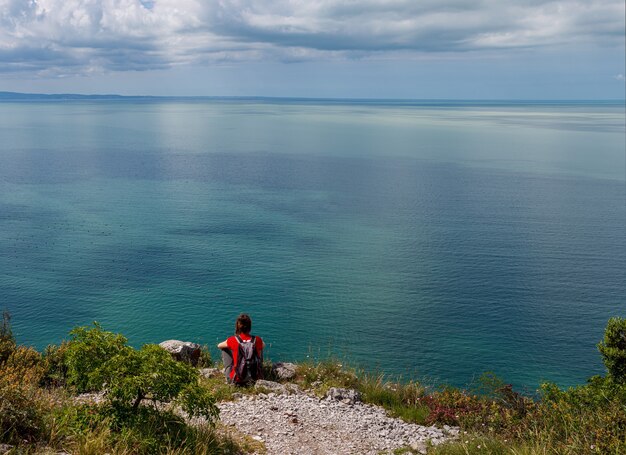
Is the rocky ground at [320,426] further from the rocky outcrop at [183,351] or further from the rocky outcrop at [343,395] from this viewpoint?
the rocky outcrop at [183,351]

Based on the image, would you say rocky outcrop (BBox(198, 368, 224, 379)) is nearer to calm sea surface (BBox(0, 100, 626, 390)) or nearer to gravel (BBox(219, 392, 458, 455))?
gravel (BBox(219, 392, 458, 455))

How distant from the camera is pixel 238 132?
198 m

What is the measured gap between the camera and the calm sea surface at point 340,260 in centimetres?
3719

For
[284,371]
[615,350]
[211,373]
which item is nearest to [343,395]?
[284,371]

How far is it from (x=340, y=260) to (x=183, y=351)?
3365 cm

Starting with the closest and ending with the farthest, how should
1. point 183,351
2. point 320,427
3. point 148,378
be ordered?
point 148,378
point 320,427
point 183,351

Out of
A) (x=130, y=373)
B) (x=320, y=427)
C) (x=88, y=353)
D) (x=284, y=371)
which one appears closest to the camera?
(x=130, y=373)

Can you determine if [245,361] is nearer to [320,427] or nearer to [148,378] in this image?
[320,427]

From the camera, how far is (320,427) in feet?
46.1

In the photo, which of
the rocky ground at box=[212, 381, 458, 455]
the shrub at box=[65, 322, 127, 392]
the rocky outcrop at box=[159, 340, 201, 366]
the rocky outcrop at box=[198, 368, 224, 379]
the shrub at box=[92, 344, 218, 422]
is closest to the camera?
the shrub at box=[92, 344, 218, 422]

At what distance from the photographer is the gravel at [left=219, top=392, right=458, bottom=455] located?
13.1 m

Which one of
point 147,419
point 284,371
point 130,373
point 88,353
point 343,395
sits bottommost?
point 284,371

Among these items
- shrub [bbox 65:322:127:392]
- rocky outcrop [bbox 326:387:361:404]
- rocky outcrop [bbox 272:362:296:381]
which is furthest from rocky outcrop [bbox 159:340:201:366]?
shrub [bbox 65:322:127:392]

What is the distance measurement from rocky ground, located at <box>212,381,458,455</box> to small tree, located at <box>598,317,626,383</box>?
7.90 metres
